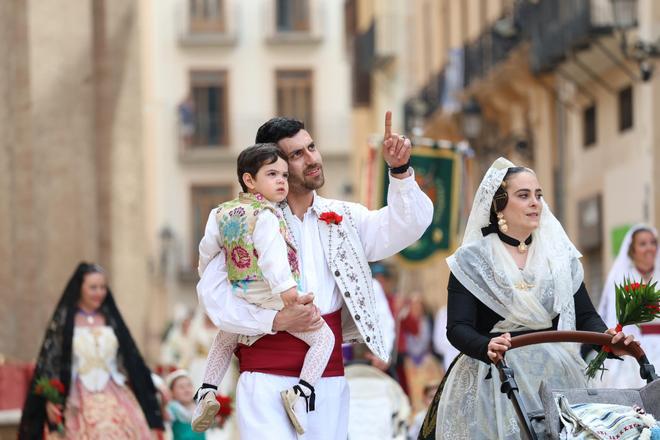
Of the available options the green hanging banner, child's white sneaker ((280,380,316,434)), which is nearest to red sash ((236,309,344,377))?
child's white sneaker ((280,380,316,434))

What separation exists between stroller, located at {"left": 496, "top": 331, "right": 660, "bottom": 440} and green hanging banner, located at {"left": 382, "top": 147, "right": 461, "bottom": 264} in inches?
569

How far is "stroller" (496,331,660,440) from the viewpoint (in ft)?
23.1

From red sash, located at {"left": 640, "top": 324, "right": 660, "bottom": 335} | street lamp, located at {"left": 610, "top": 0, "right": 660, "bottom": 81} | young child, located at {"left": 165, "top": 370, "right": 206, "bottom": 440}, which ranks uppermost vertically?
street lamp, located at {"left": 610, "top": 0, "right": 660, "bottom": 81}

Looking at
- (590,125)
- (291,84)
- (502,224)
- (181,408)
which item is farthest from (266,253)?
(291,84)

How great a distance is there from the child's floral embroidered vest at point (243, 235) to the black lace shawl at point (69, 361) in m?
4.40

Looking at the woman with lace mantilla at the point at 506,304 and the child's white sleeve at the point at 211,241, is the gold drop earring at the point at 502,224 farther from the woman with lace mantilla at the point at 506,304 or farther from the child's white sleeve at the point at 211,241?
the child's white sleeve at the point at 211,241

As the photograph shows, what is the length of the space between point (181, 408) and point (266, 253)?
20.0ft

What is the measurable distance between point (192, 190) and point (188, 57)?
14.3ft

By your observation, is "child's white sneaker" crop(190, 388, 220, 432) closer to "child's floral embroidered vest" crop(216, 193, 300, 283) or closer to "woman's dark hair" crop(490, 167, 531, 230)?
"child's floral embroidered vest" crop(216, 193, 300, 283)

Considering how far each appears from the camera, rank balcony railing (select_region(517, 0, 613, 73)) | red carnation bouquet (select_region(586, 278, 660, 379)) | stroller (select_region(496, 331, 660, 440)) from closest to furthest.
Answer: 1. stroller (select_region(496, 331, 660, 440))
2. red carnation bouquet (select_region(586, 278, 660, 379))
3. balcony railing (select_region(517, 0, 613, 73))

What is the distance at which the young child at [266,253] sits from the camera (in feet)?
25.9

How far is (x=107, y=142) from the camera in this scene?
746 inches

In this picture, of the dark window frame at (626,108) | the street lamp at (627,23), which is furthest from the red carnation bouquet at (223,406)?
the dark window frame at (626,108)

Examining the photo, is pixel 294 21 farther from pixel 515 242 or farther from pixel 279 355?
pixel 279 355
